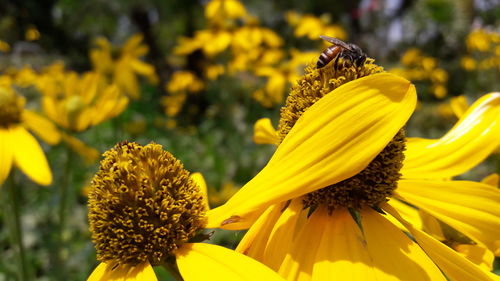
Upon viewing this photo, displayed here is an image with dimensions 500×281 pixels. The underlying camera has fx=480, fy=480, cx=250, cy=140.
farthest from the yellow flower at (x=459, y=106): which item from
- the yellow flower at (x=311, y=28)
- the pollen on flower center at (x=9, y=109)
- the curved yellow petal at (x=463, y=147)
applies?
the yellow flower at (x=311, y=28)

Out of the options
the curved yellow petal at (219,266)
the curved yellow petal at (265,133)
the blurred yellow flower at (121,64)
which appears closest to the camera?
the curved yellow petal at (219,266)

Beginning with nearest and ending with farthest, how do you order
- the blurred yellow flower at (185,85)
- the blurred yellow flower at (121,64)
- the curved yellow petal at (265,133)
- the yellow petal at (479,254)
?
the yellow petal at (479,254), the curved yellow petal at (265,133), the blurred yellow flower at (121,64), the blurred yellow flower at (185,85)

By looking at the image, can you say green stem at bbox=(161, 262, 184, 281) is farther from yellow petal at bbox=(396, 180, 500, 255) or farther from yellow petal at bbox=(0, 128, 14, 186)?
yellow petal at bbox=(0, 128, 14, 186)

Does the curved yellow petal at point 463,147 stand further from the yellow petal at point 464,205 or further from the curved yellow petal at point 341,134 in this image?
the curved yellow petal at point 341,134

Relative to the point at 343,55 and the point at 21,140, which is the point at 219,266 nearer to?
the point at 343,55

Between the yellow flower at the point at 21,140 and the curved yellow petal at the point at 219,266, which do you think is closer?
the curved yellow petal at the point at 219,266

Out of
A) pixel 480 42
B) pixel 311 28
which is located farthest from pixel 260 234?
pixel 480 42

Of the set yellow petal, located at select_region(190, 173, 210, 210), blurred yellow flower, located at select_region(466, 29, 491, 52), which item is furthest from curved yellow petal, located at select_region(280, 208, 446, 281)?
blurred yellow flower, located at select_region(466, 29, 491, 52)
